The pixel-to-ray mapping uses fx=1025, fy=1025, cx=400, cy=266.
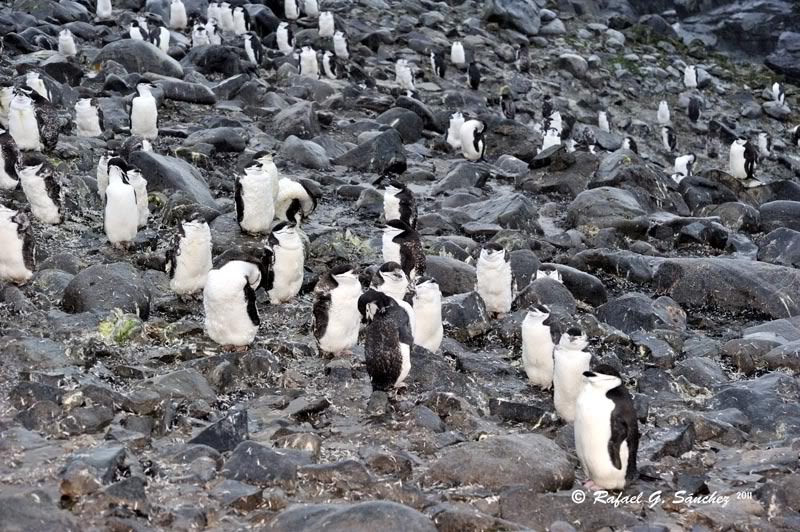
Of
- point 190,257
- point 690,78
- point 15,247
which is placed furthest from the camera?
point 690,78

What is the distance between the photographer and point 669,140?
2350 centimetres

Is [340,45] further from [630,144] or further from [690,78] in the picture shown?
[690,78]

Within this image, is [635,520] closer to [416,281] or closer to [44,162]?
[416,281]

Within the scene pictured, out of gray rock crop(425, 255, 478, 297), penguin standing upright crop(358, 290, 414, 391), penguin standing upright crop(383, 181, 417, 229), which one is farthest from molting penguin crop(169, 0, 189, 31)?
penguin standing upright crop(358, 290, 414, 391)

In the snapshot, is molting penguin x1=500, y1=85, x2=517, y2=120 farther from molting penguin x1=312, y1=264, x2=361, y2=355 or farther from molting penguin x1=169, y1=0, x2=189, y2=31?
molting penguin x1=312, y1=264, x2=361, y2=355

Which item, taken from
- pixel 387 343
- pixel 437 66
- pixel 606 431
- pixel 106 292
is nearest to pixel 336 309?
pixel 387 343

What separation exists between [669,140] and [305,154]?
11.4 metres

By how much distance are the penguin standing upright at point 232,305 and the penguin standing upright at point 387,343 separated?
39.6 inches

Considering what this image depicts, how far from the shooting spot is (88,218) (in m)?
11.5

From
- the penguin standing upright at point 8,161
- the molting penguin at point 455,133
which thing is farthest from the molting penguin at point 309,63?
the penguin standing upright at point 8,161

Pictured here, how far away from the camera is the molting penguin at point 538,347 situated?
329 inches

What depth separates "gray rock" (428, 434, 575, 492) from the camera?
6359 millimetres

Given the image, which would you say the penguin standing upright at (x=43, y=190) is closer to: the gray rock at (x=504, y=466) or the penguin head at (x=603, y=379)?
the gray rock at (x=504, y=466)

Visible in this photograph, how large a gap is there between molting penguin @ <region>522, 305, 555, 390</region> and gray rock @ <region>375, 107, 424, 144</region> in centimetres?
1001
